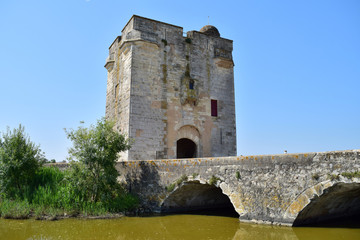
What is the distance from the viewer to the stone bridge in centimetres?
672

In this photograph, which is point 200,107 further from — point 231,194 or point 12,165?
point 12,165

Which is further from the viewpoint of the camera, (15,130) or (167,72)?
(167,72)

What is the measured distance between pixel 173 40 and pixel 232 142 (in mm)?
6031

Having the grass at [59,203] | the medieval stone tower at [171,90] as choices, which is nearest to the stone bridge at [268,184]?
the grass at [59,203]

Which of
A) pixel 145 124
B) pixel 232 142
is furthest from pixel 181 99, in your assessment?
pixel 232 142

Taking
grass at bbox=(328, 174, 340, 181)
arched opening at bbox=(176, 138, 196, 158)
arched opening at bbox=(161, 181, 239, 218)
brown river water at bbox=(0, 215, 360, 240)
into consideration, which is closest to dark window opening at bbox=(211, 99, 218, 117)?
arched opening at bbox=(176, 138, 196, 158)

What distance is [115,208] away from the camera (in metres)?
9.47

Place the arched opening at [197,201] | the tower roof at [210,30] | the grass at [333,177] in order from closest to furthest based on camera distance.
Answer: the grass at [333,177], the arched opening at [197,201], the tower roof at [210,30]

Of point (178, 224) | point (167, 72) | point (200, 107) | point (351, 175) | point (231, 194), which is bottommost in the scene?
point (178, 224)

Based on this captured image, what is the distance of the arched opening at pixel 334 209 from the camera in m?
6.83

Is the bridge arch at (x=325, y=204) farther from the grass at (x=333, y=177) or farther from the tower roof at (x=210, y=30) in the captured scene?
the tower roof at (x=210, y=30)

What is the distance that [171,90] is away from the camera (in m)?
13.9

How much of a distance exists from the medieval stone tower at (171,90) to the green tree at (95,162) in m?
2.45

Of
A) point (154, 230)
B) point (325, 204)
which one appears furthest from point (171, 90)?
point (325, 204)
